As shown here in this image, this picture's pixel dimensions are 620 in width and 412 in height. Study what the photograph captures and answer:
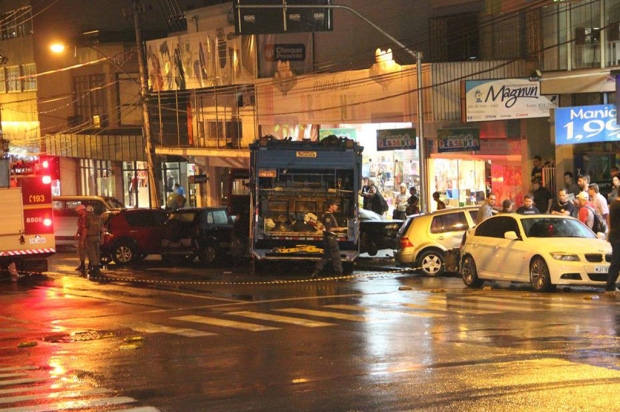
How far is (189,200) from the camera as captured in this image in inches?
2223

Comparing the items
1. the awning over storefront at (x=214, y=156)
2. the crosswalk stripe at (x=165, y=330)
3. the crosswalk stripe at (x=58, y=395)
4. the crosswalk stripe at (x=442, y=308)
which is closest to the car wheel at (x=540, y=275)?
the crosswalk stripe at (x=442, y=308)

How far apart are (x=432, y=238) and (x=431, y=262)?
53cm

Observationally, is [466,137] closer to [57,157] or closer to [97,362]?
[97,362]

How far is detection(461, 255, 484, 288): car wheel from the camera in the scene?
20.9 meters

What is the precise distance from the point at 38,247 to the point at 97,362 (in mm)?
15418

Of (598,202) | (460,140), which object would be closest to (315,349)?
(598,202)

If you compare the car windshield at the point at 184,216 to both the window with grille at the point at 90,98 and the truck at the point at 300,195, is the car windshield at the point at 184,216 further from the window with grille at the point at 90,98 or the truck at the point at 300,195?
the window with grille at the point at 90,98

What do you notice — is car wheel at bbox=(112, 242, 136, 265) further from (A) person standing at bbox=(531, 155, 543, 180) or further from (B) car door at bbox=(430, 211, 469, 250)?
(A) person standing at bbox=(531, 155, 543, 180)

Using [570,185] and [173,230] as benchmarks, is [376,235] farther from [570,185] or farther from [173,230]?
[173,230]

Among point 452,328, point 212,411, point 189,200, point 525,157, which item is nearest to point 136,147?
point 189,200

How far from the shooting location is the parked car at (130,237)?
31.8 metres

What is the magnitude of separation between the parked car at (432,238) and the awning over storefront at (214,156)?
20.9 meters

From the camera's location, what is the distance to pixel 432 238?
24.2 metres

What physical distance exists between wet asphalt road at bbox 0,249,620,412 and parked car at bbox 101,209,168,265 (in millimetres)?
9399
